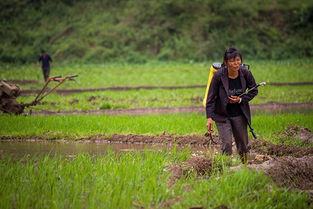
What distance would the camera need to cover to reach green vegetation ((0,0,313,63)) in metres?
44.8

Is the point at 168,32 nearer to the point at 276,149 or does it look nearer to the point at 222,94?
the point at 276,149

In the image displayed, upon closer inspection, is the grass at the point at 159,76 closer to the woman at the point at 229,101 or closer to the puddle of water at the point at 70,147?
the puddle of water at the point at 70,147

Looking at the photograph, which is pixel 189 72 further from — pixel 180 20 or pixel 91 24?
pixel 91 24

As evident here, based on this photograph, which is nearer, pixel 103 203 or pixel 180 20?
pixel 103 203

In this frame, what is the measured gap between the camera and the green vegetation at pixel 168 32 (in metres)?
44.8

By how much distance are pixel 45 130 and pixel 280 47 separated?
3455cm

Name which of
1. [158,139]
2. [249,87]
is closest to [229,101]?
[249,87]

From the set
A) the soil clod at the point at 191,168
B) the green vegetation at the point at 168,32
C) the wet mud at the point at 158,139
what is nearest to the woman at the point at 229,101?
the soil clod at the point at 191,168

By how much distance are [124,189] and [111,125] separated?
693 centimetres

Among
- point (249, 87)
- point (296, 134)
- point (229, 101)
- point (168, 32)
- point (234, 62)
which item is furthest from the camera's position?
point (168, 32)

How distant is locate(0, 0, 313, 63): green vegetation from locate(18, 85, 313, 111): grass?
21.7 m

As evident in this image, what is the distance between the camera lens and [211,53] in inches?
1751

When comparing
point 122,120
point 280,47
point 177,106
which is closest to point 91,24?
point 280,47

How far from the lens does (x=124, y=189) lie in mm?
5625
